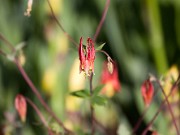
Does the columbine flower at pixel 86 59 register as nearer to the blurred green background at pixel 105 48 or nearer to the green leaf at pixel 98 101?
the green leaf at pixel 98 101

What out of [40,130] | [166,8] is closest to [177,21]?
[166,8]

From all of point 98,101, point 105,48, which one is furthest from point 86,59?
point 105,48

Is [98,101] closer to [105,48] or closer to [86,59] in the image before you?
[86,59]

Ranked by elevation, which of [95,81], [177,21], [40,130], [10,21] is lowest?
[40,130]

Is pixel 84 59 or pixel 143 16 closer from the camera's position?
pixel 84 59

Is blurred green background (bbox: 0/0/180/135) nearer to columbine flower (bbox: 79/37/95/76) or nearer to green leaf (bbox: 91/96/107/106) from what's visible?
green leaf (bbox: 91/96/107/106)

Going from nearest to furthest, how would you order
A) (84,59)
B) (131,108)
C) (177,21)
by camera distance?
(84,59) → (177,21) → (131,108)

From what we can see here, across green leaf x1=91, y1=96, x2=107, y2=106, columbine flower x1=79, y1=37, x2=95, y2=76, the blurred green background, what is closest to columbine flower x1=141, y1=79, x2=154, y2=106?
green leaf x1=91, y1=96, x2=107, y2=106

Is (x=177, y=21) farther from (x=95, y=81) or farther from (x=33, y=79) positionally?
(x=33, y=79)
